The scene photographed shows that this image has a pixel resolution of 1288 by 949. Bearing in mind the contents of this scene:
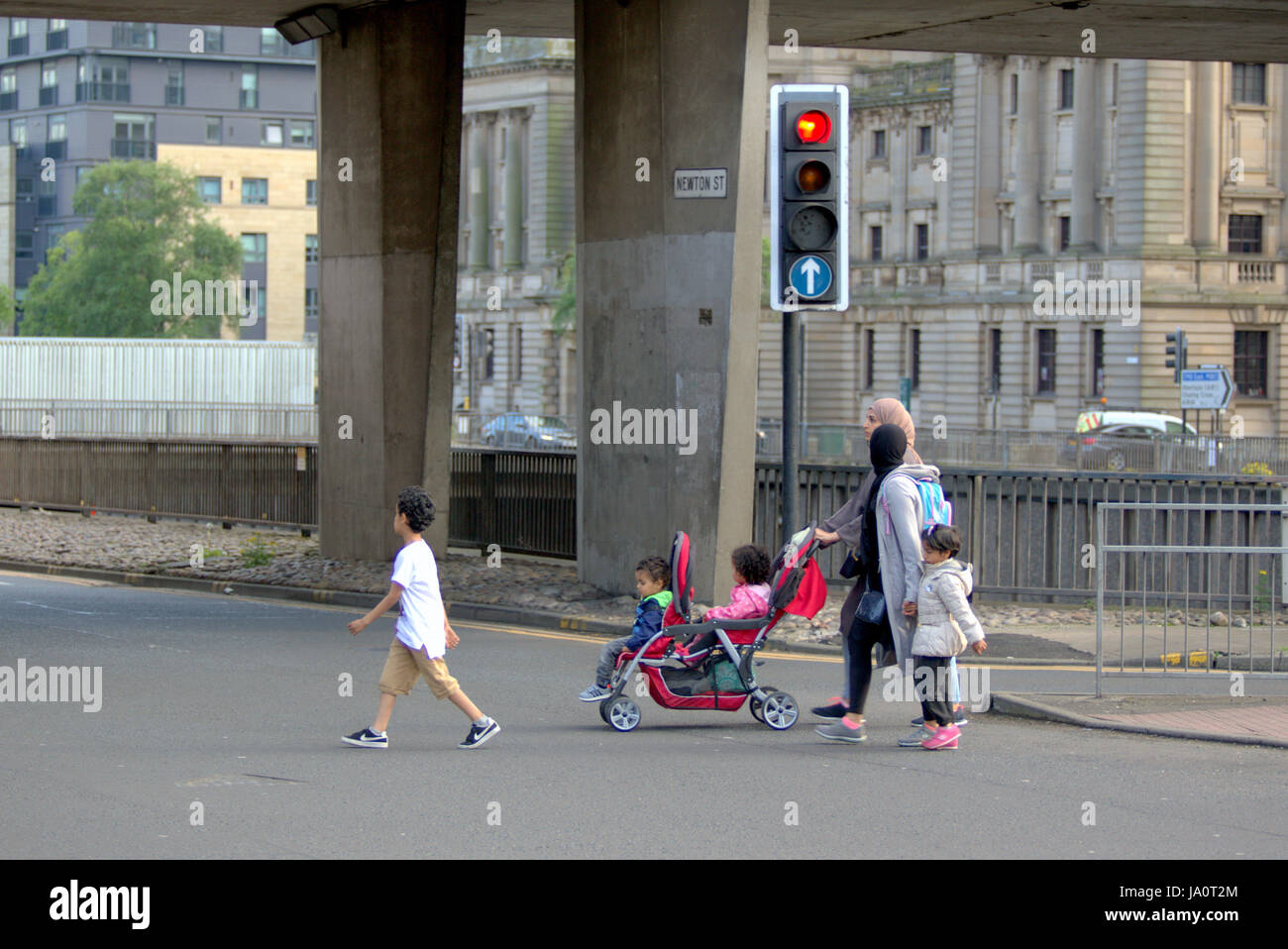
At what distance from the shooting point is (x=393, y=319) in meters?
21.1

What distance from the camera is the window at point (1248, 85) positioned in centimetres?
6994

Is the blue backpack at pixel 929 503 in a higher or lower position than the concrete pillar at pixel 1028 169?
lower

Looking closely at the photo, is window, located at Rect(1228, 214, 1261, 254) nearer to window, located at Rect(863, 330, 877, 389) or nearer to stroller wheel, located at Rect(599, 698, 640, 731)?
window, located at Rect(863, 330, 877, 389)

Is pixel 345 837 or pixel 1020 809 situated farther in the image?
pixel 1020 809

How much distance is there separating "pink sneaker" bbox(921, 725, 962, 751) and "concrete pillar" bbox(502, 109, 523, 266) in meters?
94.2

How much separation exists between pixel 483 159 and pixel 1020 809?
99500 millimetres

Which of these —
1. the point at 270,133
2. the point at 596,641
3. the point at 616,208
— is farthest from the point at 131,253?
the point at 596,641

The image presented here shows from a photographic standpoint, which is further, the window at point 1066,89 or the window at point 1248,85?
the window at point 1066,89

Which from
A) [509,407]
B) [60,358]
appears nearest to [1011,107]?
[509,407]

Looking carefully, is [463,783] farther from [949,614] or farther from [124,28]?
[124,28]

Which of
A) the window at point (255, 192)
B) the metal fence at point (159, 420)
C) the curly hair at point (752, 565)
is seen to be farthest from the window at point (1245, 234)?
the curly hair at point (752, 565)

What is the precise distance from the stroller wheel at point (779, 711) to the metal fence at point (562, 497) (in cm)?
394

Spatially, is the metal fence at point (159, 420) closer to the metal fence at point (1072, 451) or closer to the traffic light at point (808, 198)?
the metal fence at point (1072, 451)

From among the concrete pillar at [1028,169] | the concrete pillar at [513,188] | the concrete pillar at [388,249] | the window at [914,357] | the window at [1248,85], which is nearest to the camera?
the concrete pillar at [388,249]
